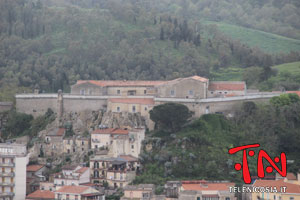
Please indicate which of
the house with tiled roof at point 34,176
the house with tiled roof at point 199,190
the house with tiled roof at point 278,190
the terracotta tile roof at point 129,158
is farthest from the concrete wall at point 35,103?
the house with tiled roof at point 278,190

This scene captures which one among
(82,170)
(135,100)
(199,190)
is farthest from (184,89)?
(199,190)

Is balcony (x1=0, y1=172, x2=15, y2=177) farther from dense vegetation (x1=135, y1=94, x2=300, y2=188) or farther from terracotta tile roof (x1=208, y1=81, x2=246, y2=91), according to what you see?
terracotta tile roof (x1=208, y1=81, x2=246, y2=91)

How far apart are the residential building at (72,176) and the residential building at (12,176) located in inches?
128

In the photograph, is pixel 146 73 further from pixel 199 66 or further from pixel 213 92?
pixel 213 92

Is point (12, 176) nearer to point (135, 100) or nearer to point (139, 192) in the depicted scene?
point (139, 192)

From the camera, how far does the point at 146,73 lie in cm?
11756

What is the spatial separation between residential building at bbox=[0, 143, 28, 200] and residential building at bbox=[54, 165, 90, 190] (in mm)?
3244

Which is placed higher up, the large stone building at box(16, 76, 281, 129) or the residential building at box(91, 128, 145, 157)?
the large stone building at box(16, 76, 281, 129)

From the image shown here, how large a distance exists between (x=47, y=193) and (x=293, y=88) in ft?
138

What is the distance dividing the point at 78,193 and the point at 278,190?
58.0 ft

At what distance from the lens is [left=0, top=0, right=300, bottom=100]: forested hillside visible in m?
115

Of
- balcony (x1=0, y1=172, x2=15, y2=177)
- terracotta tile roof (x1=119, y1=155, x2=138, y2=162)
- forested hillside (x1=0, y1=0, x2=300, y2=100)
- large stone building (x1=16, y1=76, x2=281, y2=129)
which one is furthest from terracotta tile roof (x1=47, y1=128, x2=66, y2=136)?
forested hillside (x1=0, y1=0, x2=300, y2=100)

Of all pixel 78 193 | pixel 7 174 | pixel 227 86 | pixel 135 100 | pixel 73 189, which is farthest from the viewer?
pixel 227 86

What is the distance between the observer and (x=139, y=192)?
69.5m
